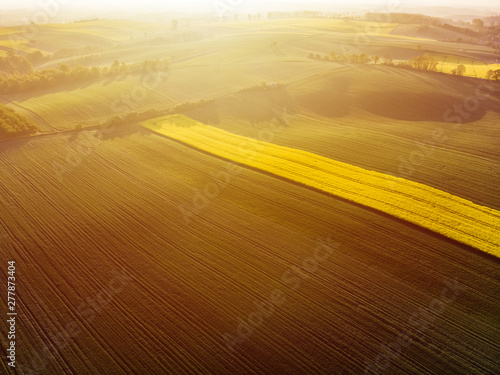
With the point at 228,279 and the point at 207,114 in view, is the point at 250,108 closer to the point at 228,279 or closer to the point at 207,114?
the point at 207,114

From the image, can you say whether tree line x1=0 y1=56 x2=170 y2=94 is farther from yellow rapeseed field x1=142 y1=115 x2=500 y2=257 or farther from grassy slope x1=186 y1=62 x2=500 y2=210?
yellow rapeseed field x1=142 y1=115 x2=500 y2=257

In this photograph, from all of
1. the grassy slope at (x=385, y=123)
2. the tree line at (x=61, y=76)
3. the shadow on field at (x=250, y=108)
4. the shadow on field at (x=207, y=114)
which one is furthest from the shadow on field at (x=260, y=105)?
the tree line at (x=61, y=76)

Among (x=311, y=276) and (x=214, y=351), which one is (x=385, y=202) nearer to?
(x=311, y=276)

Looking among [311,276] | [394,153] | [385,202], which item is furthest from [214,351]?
[394,153]

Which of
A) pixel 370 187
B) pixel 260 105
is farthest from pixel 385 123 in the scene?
pixel 260 105

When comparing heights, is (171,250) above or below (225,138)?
below

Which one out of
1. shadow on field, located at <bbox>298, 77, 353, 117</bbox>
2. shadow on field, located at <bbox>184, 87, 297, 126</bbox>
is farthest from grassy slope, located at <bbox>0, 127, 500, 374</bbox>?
shadow on field, located at <bbox>298, 77, 353, 117</bbox>
